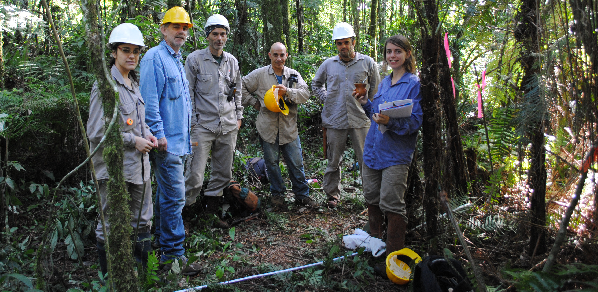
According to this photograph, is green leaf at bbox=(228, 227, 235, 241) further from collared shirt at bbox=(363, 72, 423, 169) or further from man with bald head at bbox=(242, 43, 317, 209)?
collared shirt at bbox=(363, 72, 423, 169)

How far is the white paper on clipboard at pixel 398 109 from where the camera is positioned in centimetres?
343

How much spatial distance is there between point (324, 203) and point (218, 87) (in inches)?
90.2

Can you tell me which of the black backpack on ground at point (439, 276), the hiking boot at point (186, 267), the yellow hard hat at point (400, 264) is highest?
the black backpack on ground at point (439, 276)

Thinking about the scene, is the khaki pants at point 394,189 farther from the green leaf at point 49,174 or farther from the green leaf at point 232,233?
the green leaf at point 49,174

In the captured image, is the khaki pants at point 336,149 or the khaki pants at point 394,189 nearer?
the khaki pants at point 394,189

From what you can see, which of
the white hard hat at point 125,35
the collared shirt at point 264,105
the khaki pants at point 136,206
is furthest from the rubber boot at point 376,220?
the white hard hat at point 125,35

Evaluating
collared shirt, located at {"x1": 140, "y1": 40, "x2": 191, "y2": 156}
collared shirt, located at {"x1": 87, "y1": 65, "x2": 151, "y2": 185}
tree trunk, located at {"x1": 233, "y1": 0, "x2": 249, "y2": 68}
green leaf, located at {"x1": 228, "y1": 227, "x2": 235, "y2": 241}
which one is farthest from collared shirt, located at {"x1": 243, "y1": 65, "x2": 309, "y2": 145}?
tree trunk, located at {"x1": 233, "y1": 0, "x2": 249, "y2": 68}

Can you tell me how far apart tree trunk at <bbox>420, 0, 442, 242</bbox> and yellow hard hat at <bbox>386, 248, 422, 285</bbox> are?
1.00ft

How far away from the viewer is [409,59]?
3.79 meters

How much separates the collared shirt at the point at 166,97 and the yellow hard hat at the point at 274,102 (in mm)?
1613

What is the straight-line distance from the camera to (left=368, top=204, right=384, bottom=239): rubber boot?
4.17 meters

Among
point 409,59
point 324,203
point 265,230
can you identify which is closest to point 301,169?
point 324,203

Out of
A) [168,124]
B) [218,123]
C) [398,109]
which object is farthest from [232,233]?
[398,109]

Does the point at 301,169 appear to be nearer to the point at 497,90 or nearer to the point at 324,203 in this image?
the point at 324,203
